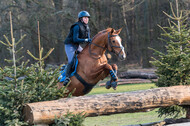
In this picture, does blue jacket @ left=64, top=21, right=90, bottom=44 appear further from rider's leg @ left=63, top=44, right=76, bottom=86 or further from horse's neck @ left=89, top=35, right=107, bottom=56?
horse's neck @ left=89, top=35, right=107, bottom=56

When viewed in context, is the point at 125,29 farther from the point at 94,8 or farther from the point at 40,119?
the point at 40,119

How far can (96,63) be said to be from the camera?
682 centimetres

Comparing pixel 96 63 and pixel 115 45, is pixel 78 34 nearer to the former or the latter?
pixel 96 63

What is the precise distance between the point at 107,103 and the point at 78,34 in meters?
2.48

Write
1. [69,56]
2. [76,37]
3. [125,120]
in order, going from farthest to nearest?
[125,120], [69,56], [76,37]

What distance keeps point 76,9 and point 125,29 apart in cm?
1115

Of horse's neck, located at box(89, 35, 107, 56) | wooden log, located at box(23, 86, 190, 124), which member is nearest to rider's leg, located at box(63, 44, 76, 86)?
horse's neck, located at box(89, 35, 107, 56)

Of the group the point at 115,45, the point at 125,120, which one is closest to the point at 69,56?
the point at 115,45

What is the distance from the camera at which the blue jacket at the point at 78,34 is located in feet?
22.7

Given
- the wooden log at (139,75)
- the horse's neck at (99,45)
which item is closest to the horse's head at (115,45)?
the horse's neck at (99,45)

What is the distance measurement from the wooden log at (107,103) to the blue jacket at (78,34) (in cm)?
217

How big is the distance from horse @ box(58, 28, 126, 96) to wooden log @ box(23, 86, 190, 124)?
1.34 meters

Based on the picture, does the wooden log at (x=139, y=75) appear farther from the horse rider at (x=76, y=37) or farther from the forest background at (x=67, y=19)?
the horse rider at (x=76, y=37)

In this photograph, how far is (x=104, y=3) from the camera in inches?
1129
